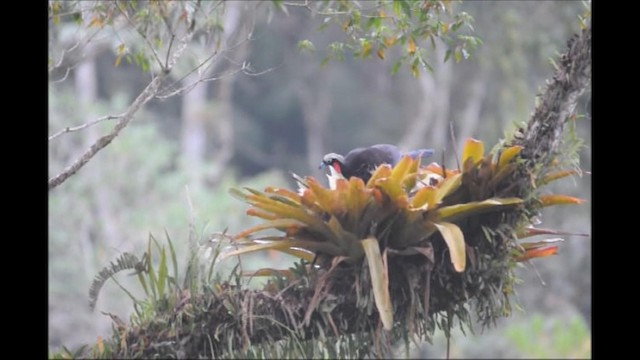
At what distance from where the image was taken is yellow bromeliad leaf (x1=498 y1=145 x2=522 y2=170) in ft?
13.3

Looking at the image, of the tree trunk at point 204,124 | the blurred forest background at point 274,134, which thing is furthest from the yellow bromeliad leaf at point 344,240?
the tree trunk at point 204,124

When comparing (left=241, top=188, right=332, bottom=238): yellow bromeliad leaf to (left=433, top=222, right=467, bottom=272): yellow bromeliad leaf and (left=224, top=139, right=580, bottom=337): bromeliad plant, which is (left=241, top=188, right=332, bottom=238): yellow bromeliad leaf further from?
(left=433, top=222, right=467, bottom=272): yellow bromeliad leaf

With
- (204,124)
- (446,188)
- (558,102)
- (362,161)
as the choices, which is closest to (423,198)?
(446,188)

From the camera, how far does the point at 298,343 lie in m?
4.28

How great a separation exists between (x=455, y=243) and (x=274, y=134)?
20212 millimetres

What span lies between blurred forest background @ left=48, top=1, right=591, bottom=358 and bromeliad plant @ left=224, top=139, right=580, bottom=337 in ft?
6.32

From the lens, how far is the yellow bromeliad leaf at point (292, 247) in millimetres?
4297

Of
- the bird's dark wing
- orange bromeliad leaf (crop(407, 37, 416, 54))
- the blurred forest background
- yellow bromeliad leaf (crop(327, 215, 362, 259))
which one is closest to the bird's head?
the bird's dark wing

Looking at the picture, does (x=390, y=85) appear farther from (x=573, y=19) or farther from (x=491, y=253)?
(x=491, y=253)

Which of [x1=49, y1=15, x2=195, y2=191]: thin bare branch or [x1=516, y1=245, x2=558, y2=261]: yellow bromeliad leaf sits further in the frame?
[x1=49, y1=15, x2=195, y2=191]: thin bare branch

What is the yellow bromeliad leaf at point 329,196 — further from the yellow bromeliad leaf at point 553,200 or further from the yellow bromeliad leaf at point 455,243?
the yellow bromeliad leaf at point 553,200

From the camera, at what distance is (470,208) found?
162 inches
